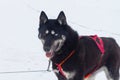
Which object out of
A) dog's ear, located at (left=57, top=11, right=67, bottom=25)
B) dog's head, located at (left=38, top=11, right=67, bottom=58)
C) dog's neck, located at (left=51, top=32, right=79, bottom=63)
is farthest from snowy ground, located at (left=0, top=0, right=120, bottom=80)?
dog's ear, located at (left=57, top=11, right=67, bottom=25)

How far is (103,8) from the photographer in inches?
648

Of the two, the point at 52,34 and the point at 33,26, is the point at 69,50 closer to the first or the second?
the point at 52,34

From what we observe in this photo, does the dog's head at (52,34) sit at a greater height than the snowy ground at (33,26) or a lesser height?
greater

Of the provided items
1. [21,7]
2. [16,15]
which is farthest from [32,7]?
[16,15]

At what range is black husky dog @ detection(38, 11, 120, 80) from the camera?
5.18 meters

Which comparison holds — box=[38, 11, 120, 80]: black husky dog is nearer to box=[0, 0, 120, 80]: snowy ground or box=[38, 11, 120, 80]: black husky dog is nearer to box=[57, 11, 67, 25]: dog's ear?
box=[57, 11, 67, 25]: dog's ear

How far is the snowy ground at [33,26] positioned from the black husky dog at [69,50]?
1531 millimetres

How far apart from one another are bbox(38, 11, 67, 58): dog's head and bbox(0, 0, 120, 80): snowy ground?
1932mm

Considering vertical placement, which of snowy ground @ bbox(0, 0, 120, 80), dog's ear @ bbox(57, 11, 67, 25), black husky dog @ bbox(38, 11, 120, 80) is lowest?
snowy ground @ bbox(0, 0, 120, 80)

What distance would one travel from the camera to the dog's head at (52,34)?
5.08 meters

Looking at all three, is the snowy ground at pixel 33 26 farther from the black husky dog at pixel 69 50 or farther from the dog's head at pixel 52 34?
the dog's head at pixel 52 34

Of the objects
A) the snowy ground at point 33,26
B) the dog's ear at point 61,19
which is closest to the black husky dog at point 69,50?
the dog's ear at point 61,19

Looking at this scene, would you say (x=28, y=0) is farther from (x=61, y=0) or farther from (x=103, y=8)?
(x=103, y=8)

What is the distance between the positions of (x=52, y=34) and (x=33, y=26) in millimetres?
7429
